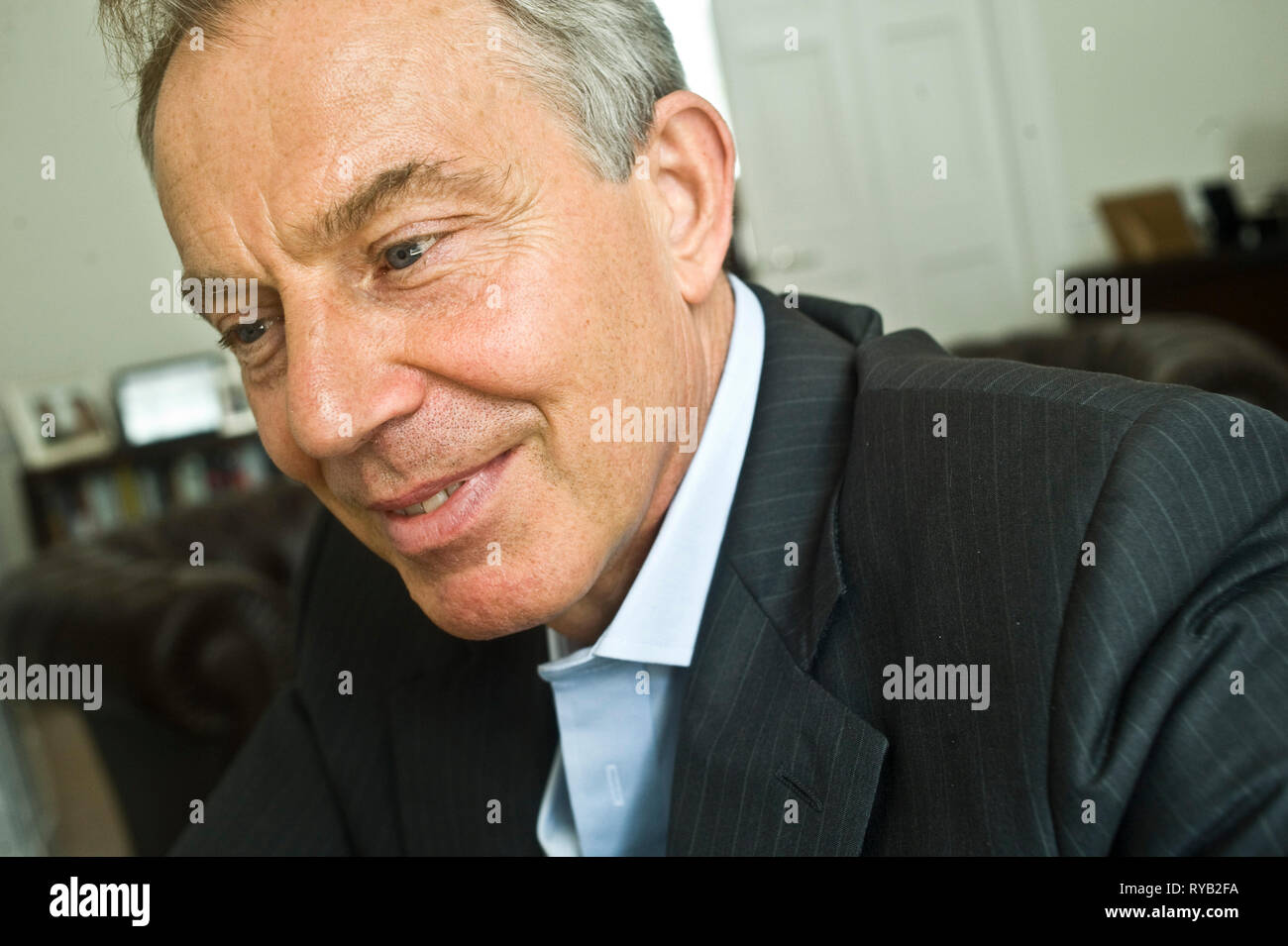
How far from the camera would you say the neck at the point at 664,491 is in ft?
3.08

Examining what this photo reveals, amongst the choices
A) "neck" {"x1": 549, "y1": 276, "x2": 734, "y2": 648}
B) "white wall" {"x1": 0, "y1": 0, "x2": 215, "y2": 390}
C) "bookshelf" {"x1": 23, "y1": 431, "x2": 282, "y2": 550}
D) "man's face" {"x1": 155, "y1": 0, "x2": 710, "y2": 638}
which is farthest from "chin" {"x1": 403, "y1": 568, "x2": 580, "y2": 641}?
"bookshelf" {"x1": 23, "y1": 431, "x2": 282, "y2": 550}

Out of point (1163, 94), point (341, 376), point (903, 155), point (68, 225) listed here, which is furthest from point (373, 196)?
point (1163, 94)

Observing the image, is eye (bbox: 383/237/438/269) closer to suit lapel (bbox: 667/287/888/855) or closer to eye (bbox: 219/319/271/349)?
eye (bbox: 219/319/271/349)

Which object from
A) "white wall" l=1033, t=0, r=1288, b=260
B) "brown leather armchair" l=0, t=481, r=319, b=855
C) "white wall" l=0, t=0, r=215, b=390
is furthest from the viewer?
"white wall" l=1033, t=0, r=1288, b=260

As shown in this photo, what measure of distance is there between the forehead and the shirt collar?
292 mm

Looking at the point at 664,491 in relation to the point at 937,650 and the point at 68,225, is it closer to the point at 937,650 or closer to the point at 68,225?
the point at 937,650

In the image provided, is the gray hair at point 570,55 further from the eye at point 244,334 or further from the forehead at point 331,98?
the eye at point 244,334

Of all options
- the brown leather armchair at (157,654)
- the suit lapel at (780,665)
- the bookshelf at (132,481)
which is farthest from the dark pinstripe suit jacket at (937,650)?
the bookshelf at (132,481)

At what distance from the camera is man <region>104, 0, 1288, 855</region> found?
0.62 metres

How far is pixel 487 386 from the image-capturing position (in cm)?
77

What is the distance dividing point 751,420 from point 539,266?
26cm
